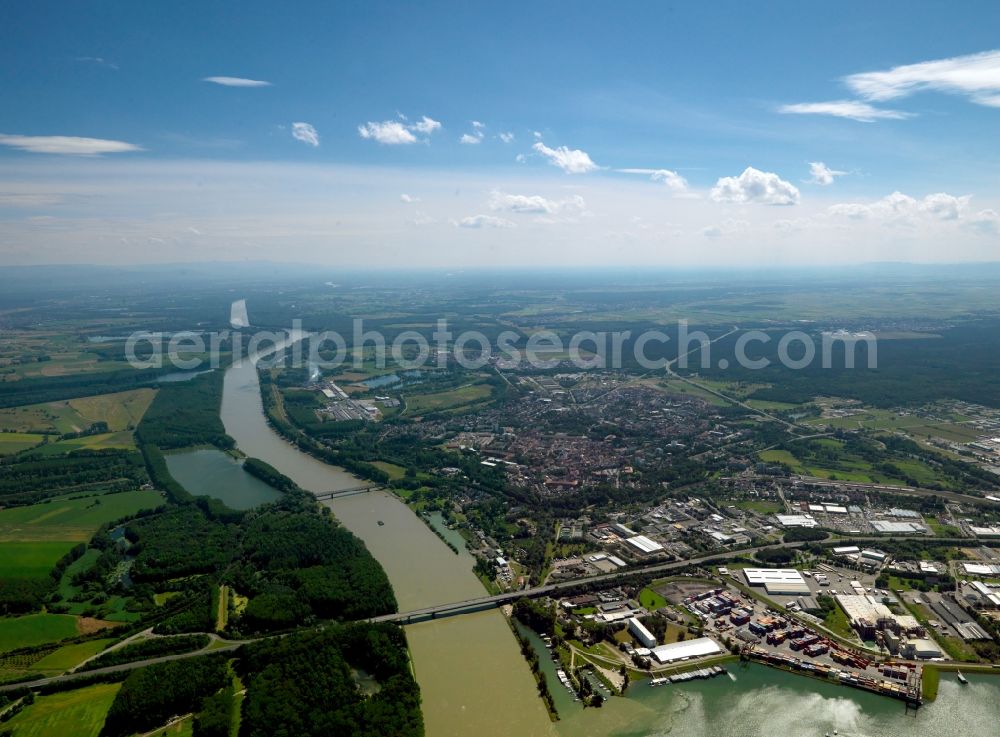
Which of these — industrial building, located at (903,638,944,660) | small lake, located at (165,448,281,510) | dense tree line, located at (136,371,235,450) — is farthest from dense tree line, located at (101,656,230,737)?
dense tree line, located at (136,371,235,450)

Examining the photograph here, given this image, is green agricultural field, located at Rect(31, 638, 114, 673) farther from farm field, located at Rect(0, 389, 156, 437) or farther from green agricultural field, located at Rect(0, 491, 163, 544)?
farm field, located at Rect(0, 389, 156, 437)

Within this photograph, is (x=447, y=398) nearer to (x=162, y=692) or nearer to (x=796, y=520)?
(x=796, y=520)

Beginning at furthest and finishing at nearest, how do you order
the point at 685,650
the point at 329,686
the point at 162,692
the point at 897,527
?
the point at 897,527
the point at 685,650
the point at 329,686
the point at 162,692

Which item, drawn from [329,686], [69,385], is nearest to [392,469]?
[329,686]

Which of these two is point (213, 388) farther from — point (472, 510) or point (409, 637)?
point (409, 637)

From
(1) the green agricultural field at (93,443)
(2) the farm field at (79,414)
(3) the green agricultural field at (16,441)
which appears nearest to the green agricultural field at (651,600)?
(1) the green agricultural field at (93,443)
